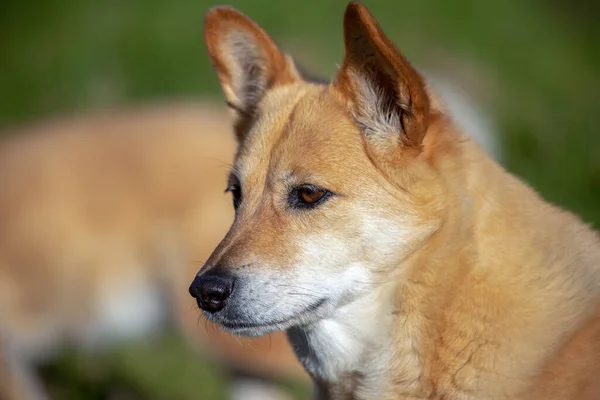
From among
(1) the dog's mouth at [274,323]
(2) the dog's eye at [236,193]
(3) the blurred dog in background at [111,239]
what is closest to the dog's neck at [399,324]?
(1) the dog's mouth at [274,323]

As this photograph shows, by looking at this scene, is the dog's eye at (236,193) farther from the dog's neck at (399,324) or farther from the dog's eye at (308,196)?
the dog's neck at (399,324)

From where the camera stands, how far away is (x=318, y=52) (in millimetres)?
10734

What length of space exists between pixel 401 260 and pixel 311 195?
0.40 m

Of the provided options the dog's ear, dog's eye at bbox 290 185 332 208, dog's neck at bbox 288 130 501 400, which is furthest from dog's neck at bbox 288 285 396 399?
the dog's ear

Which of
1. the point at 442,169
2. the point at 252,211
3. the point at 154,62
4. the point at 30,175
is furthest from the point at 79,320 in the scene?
the point at 154,62

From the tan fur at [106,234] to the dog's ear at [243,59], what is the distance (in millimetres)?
2012

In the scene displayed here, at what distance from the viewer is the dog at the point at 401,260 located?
10.0 ft

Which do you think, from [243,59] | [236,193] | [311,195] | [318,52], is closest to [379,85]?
[311,195]

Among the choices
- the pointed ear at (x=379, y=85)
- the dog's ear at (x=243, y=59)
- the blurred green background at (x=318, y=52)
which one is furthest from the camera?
the blurred green background at (x=318, y=52)

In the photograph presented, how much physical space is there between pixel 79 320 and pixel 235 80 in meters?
3.05

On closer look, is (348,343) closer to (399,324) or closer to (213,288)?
(399,324)

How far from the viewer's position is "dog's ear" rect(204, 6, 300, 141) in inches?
153

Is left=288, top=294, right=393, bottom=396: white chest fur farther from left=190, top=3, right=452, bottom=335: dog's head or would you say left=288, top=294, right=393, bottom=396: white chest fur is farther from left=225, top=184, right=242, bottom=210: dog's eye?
left=225, top=184, right=242, bottom=210: dog's eye

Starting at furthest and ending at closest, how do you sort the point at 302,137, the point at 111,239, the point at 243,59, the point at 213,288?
1. the point at 111,239
2. the point at 243,59
3. the point at 302,137
4. the point at 213,288
